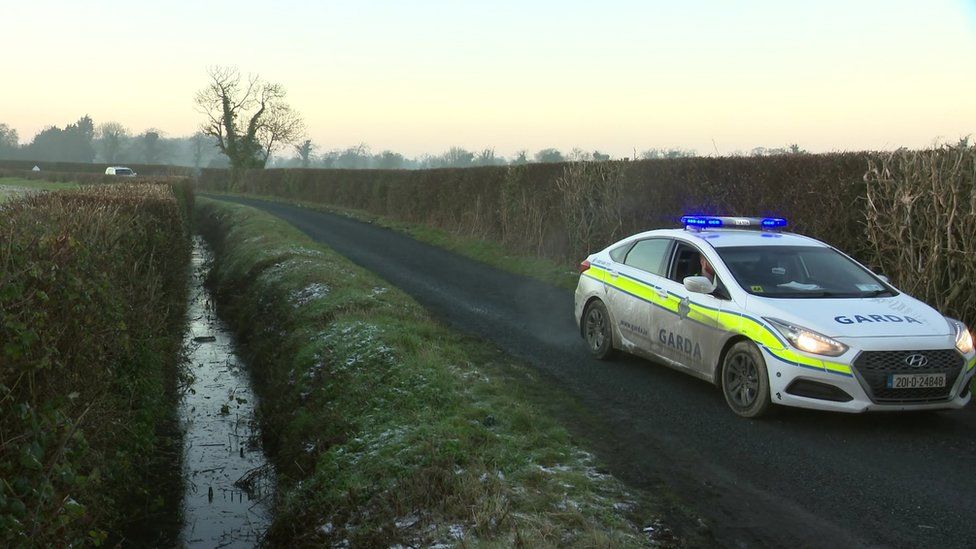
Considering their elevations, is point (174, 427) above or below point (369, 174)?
below

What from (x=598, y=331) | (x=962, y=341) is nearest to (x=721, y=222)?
(x=598, y=331)

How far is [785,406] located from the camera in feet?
24.8

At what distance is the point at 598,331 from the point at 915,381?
383cm

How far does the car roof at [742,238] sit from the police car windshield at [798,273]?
86 millimetres

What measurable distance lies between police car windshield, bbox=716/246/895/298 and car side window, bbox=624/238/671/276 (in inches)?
31.6

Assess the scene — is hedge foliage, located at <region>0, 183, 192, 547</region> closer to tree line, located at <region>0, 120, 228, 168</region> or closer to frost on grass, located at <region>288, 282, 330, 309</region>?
frost on grass, located at <region>288, 282, 330, 309</region>

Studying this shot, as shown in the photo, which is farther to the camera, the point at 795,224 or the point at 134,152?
the point at 134,152

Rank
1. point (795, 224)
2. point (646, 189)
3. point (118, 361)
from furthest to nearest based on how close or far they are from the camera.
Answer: point (646, 189)
point (795, 224)
point (118, 361)

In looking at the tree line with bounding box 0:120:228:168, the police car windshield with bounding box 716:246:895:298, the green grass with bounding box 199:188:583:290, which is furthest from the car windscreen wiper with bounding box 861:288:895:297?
the tree line with bounding box 0:120:228:168

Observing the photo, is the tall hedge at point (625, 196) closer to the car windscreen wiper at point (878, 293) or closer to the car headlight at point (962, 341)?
the car windscreen wiper at point (878, 293)

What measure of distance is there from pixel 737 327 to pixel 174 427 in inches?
231

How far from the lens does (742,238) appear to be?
843 centimetres

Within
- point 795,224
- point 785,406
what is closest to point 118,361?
point 785,406

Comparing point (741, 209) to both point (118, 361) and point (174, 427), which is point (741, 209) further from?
point (118, 361)
